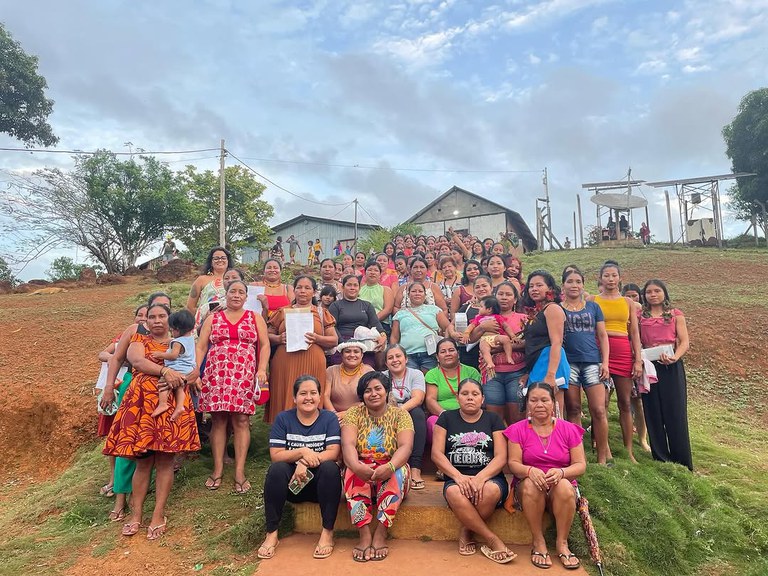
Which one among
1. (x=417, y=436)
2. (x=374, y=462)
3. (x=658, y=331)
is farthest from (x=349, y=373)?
(x=658, y=331)

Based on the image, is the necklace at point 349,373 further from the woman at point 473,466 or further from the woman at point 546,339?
the woman at point 546,339

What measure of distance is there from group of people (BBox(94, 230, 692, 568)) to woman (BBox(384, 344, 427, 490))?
0.5 inches

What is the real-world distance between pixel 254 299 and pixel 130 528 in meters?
2.33

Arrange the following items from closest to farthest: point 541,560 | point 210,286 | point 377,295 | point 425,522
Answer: point 541,560, point 425,522, point 210,286, point 377,295

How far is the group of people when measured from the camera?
362cm

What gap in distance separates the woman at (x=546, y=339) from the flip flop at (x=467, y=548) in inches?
51.1

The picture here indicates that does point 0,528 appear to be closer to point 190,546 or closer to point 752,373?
point 190,546

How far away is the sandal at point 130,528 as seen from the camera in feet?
12.7

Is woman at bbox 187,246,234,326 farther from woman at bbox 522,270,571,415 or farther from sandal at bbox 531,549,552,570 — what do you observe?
sandal at bbox 531,549,552,570

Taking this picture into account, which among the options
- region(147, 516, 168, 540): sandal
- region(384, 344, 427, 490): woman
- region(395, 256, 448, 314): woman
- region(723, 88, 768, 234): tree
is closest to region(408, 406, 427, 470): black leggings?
region(384, 344, 427, 490): woman

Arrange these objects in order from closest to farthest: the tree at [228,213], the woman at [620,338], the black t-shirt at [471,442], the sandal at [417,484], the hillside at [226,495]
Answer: the hillside at [226,495] < the black t-shirt at [471,442] < the sandal at [417,484] < the woman at [620,338] < the tree at [228,213]

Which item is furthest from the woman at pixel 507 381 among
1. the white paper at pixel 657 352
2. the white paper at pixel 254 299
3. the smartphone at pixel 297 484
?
the white paper at pixel 254 299

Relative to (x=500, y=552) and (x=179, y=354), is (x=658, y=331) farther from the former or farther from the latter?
(x=179, y=354)

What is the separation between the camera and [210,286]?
214 inches
